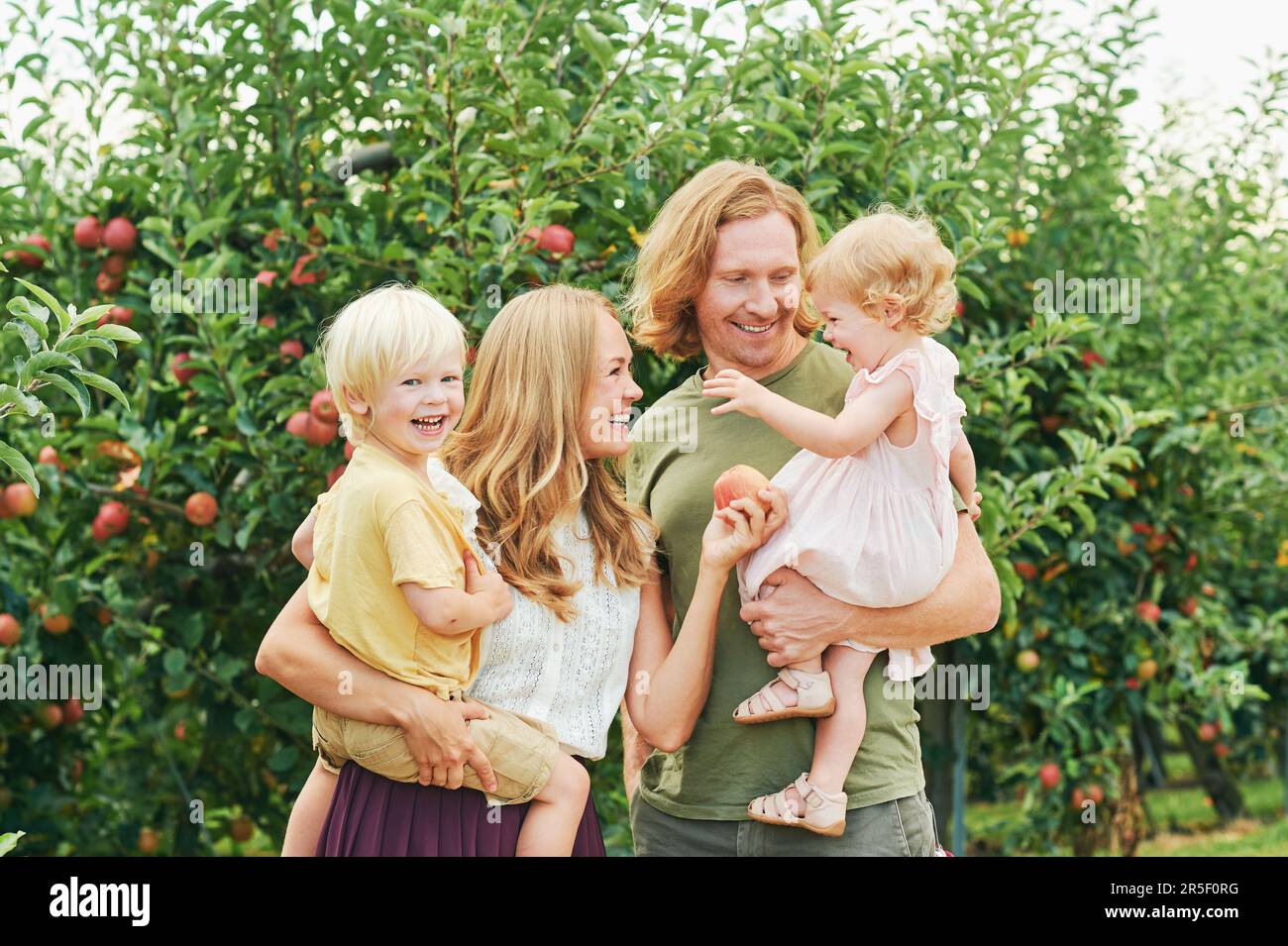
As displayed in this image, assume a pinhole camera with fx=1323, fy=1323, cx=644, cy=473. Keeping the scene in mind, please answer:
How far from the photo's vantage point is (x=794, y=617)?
2.15m

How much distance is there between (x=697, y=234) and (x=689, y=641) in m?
0.67

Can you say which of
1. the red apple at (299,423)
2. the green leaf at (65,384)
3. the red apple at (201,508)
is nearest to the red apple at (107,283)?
the red apple at (201,508)

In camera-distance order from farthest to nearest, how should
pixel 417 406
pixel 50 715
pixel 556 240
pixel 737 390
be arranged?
pixel 50 715
pixel 556 240
pixel 737 390
pixel 417 406

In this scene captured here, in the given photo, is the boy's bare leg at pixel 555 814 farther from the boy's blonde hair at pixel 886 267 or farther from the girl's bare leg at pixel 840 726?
the boy's blonde hair at pixel 886 267

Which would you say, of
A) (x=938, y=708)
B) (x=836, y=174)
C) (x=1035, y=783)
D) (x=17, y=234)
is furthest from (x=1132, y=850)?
(x=17, y=234)

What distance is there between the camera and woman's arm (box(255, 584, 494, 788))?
1.90 metres

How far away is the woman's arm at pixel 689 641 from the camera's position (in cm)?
208

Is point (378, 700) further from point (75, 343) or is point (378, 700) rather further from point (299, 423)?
point (299, 423)

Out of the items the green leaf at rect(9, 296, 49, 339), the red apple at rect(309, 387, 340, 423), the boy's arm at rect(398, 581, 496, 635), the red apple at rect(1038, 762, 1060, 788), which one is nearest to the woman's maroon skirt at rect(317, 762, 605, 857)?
the boy's arm at rect(398, 581, 496, 635)

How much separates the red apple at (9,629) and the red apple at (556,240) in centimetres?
187

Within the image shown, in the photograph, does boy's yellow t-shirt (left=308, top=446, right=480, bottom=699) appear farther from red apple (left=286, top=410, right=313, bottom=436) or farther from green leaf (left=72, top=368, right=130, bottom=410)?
red apple (left=286, top=410, right=313, bottom=436)

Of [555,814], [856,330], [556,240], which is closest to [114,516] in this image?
[556,240]

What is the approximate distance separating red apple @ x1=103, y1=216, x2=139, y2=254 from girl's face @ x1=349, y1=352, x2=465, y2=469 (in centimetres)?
195

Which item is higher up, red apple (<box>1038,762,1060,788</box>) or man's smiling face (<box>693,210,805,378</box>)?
man's smiling face (<box>693,210,805,378</box>)
